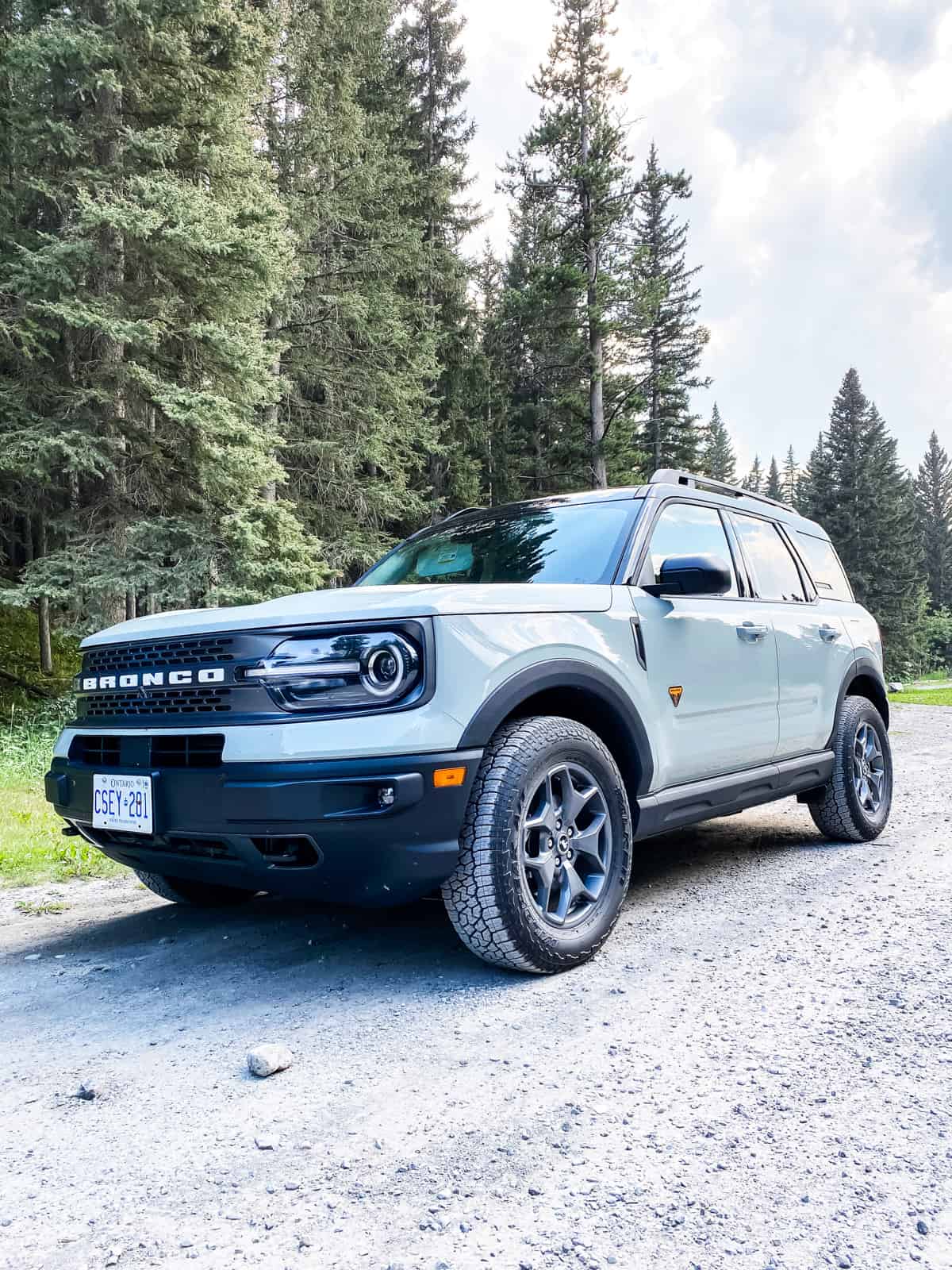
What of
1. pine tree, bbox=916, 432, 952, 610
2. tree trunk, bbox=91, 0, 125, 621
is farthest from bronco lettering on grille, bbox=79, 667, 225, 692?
pine tree, bbox=916, 432, 952, 610

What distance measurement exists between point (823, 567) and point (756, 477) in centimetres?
12157

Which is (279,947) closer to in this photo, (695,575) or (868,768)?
(695,575)

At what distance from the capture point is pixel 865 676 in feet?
17.4

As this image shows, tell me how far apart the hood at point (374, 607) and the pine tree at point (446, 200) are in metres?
19.9

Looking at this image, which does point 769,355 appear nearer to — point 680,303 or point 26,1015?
point 680,303

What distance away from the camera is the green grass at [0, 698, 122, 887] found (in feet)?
15.6

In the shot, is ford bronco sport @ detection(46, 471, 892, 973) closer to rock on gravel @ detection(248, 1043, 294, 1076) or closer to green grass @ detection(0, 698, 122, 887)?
rock on gravel @ detection(248, 1043, 294, 1076)

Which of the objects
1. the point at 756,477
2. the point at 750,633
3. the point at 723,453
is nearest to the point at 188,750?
the point at 750,633

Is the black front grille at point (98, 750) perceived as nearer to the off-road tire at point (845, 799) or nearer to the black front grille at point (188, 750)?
the black front grille at point (188, 750)

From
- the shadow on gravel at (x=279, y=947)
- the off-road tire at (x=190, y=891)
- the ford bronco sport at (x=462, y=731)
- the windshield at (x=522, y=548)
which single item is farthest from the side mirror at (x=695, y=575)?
the off-road tire at (x=190, y=891)

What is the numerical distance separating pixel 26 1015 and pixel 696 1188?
7.03 ft

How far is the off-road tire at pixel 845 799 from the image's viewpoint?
190 inches

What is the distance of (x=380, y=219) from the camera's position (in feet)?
62.5

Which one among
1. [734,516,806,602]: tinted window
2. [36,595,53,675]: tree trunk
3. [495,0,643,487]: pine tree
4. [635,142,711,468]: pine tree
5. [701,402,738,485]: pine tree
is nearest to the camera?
[734,516,806,602]: tinted window
